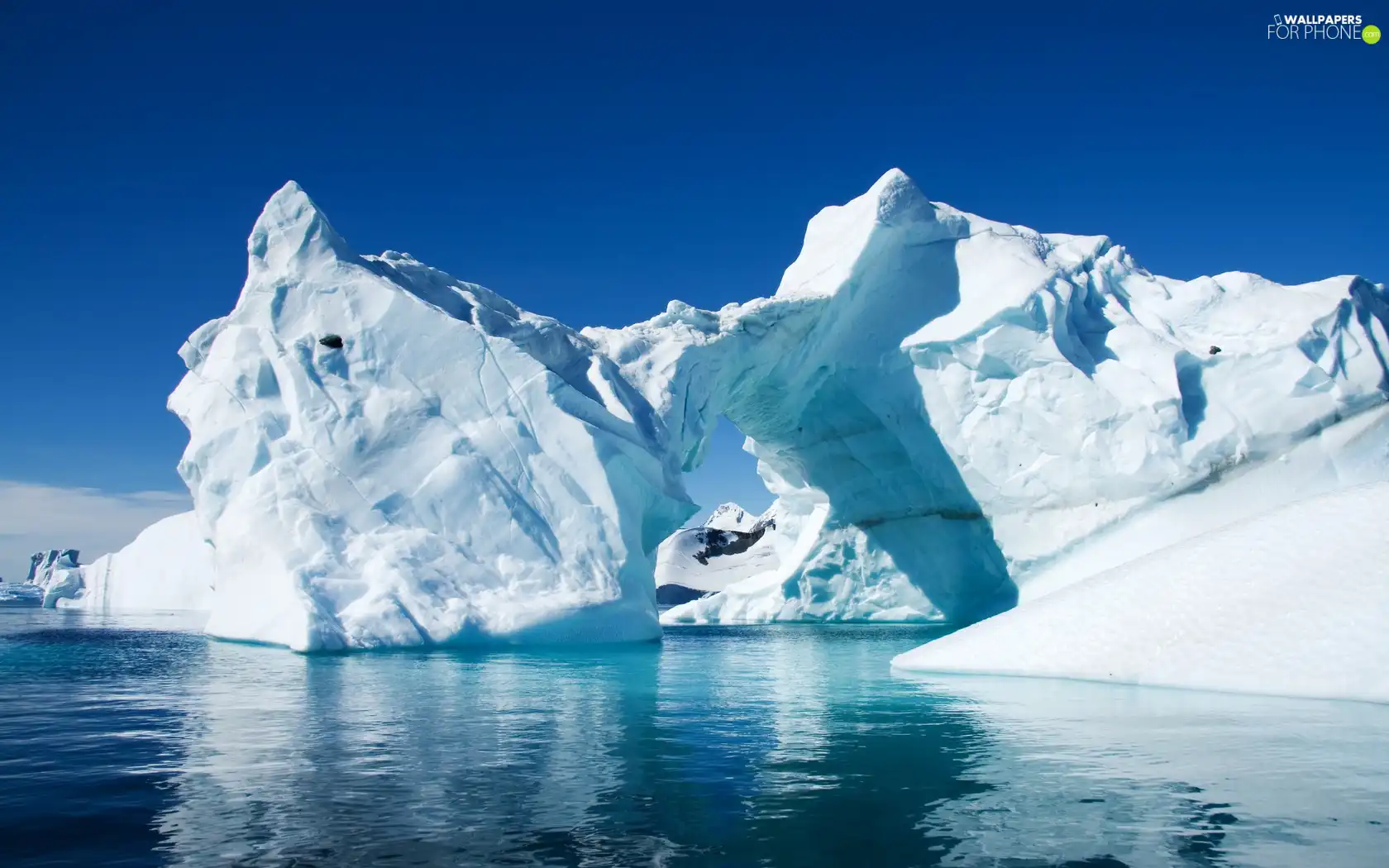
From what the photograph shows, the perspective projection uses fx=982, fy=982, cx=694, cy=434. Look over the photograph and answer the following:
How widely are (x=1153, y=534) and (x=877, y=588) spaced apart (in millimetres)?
7595

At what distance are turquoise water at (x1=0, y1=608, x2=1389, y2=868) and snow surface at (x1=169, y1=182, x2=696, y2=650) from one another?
3.66m

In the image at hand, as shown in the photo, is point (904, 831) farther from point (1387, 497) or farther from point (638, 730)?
point (1387, 497)

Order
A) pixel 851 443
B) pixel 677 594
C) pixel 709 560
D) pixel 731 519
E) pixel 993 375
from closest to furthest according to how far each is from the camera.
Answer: pixel 993 375, pixel 851 443, pixel 677 594, pixel 709 560, pixel 731 519

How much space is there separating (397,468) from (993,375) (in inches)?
442

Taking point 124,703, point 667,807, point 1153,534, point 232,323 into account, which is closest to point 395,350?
point 232,323

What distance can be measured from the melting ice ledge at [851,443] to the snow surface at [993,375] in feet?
0.20

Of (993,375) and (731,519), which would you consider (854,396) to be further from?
(731,519)

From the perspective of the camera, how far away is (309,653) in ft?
37.4

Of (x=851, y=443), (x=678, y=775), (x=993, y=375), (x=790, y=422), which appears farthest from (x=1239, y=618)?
(x=790, y=422)

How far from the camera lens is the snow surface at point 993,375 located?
17.2 m

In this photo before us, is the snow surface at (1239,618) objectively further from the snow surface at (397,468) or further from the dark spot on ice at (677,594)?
the dark spot on ice at (677,594)

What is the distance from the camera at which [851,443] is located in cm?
2209

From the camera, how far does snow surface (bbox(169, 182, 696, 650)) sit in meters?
12.5

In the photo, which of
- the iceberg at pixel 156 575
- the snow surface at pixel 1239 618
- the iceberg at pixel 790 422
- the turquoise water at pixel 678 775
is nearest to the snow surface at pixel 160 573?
the iceberg at pixel 156 575
